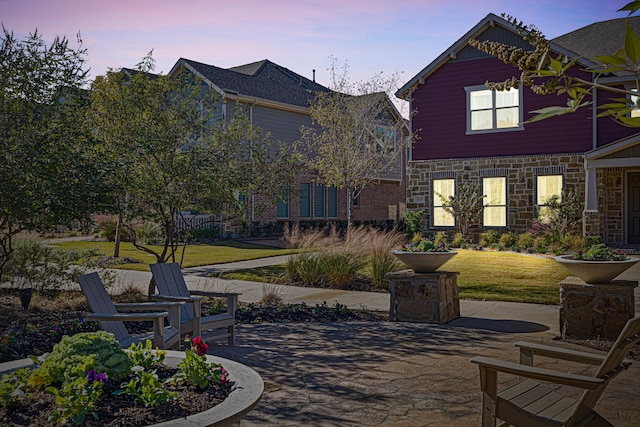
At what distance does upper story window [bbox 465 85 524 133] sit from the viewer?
21141 mm

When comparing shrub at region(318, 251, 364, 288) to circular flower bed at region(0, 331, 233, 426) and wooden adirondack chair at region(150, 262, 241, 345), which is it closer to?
wooden adirondack chair at region(150, 262, 241, 345)

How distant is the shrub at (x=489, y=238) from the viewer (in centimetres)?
1990

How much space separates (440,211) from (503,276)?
9.19 metres

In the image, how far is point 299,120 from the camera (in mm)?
28359

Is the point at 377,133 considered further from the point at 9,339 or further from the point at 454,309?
the point at 9,339

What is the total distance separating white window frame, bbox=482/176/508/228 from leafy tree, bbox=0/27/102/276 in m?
15.9

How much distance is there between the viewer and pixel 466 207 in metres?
21.4

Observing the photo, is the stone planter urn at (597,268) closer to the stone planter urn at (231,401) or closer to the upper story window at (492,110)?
the stone planter urn at (231,401)

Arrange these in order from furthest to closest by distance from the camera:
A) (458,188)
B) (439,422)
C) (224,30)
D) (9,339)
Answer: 1. (458,188)
2. (224,30)
3. (9,339)
4. (439,422)

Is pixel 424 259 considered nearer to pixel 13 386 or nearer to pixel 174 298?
pixel 174 298

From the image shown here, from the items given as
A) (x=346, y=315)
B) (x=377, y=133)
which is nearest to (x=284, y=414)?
(x=346, y=315)

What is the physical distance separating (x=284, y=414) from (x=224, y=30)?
5.77 metres

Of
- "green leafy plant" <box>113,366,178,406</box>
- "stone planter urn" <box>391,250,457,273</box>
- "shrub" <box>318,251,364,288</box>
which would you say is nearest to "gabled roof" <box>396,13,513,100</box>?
"shrub" <box>318,251,364,288</box>

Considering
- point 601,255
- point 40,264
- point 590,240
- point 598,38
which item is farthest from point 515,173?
point 40,264
